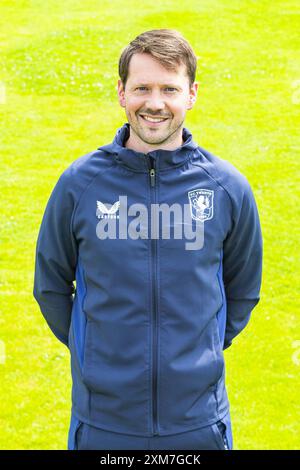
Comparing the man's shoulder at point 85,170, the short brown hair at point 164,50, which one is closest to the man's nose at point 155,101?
the short brown hair at point 164,50

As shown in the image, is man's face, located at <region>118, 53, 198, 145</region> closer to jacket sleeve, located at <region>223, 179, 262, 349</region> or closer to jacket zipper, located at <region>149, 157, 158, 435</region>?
jacket zipper, located at <region>149, 157, 158, 435</region>

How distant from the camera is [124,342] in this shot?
193 inches

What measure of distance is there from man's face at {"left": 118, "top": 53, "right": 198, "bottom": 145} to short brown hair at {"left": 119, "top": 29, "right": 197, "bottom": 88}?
0.03 meters

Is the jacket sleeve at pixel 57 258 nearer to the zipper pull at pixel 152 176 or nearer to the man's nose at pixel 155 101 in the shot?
the zipper pull at pixel 152 176

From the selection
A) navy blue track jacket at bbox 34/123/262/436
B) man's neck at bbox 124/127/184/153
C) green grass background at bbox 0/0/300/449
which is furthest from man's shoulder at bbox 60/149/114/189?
green grass background at bbox 0/0/300/449

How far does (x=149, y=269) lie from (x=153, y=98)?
987 millimetres

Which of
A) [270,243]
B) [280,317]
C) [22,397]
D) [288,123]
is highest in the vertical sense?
[288,123]

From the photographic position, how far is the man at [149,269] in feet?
16.1

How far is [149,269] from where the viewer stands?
4902 mm

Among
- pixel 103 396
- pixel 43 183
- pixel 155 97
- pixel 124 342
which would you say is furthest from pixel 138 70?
pixel 43 183

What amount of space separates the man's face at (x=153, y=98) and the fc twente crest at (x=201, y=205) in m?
0.36

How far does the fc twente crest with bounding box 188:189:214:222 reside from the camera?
502 centimetres
